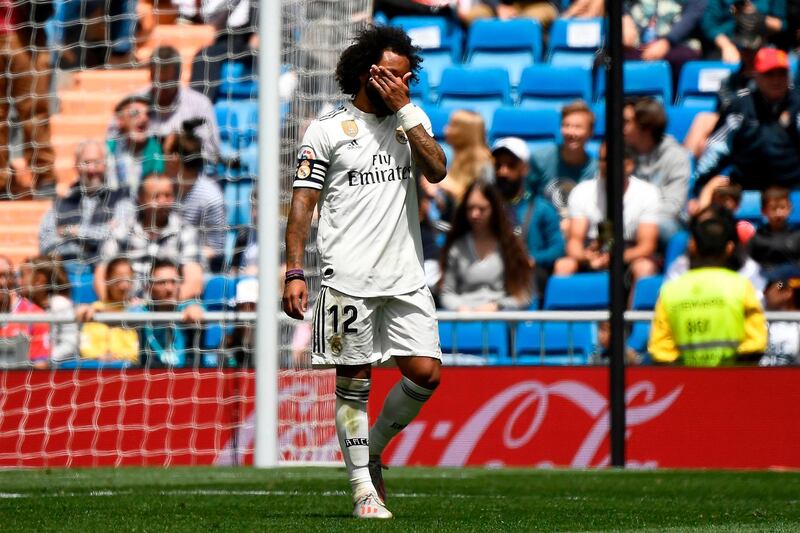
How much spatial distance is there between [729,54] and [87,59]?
6019 mm

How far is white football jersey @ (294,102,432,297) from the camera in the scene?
5766 mm

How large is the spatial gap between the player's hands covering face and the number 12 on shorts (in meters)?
0.77

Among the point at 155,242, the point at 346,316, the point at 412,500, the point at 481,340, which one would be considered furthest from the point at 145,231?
the point at 346,316

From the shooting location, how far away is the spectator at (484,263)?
39.1 feet

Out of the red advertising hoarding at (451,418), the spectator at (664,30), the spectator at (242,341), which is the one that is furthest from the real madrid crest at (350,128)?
the spectator at (664,30)

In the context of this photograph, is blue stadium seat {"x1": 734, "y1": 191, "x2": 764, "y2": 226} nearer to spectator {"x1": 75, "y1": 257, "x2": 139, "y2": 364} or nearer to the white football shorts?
spectator {"x1": 75, "y1": 257, "x2": 139, "y2": 364}

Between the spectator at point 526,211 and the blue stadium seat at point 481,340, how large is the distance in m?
1.55

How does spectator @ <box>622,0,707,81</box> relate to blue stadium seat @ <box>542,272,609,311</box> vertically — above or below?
above

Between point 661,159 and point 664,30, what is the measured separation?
2.16 meters

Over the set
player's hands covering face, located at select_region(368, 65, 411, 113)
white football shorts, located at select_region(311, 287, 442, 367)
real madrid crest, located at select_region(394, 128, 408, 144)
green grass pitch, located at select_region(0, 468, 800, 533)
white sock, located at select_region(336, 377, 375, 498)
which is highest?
player's hands covering face, located at select_region(368, 65, 411, 113)

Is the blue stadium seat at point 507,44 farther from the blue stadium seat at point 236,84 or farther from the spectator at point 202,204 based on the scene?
the spectator at point 202,204

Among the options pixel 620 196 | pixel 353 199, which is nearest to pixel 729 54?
pixel 620 196

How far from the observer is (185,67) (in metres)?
12.8

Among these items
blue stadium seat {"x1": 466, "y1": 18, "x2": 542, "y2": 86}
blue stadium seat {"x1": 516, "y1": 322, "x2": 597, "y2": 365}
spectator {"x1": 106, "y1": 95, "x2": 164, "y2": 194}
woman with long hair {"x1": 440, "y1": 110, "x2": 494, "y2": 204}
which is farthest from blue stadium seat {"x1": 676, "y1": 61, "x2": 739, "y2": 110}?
spectator {"x1": 106, "y1": 95, "x2": 164, "y2": 194}
